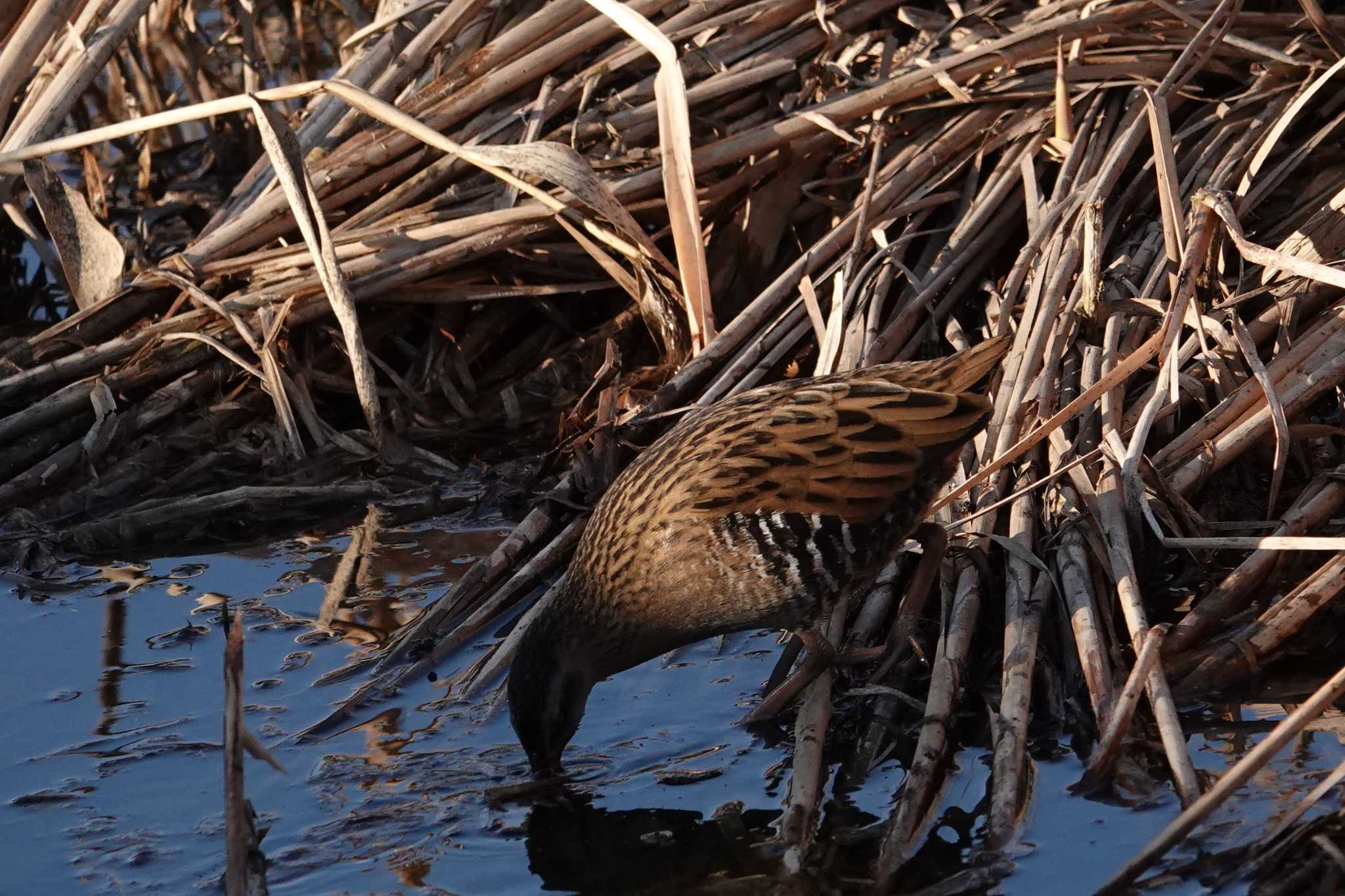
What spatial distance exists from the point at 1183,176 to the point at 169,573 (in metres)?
3.13

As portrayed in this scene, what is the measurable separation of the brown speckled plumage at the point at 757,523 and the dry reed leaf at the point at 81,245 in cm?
254

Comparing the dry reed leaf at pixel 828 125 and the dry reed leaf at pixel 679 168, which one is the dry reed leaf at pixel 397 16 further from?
the dry reed leaf at pixel 828 125

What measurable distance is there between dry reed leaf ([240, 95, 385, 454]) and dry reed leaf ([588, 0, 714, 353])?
1009 millimetres

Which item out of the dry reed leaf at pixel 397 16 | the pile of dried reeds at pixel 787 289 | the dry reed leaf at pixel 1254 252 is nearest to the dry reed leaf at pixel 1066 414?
the pile of dried reeds at pixel 787 289

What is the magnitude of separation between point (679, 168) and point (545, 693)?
1870 millimetres

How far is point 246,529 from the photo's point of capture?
4.71 meters

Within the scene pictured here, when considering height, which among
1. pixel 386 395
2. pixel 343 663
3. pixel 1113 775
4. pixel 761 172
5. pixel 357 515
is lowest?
pixel 1113 775

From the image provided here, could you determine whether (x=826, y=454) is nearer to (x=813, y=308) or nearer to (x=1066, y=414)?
(x=1066, y=414)

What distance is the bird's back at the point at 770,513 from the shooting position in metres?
3.45

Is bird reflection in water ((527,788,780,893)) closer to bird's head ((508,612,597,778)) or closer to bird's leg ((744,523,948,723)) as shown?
bird's head ((508,612,597,778))

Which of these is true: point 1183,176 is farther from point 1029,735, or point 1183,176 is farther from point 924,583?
point 1029,735

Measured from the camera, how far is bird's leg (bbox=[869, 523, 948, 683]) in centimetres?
356

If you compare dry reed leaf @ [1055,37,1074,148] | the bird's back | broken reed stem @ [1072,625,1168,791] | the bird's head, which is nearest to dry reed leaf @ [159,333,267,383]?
the bird's back

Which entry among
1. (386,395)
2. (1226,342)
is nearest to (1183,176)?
(1226,342)
